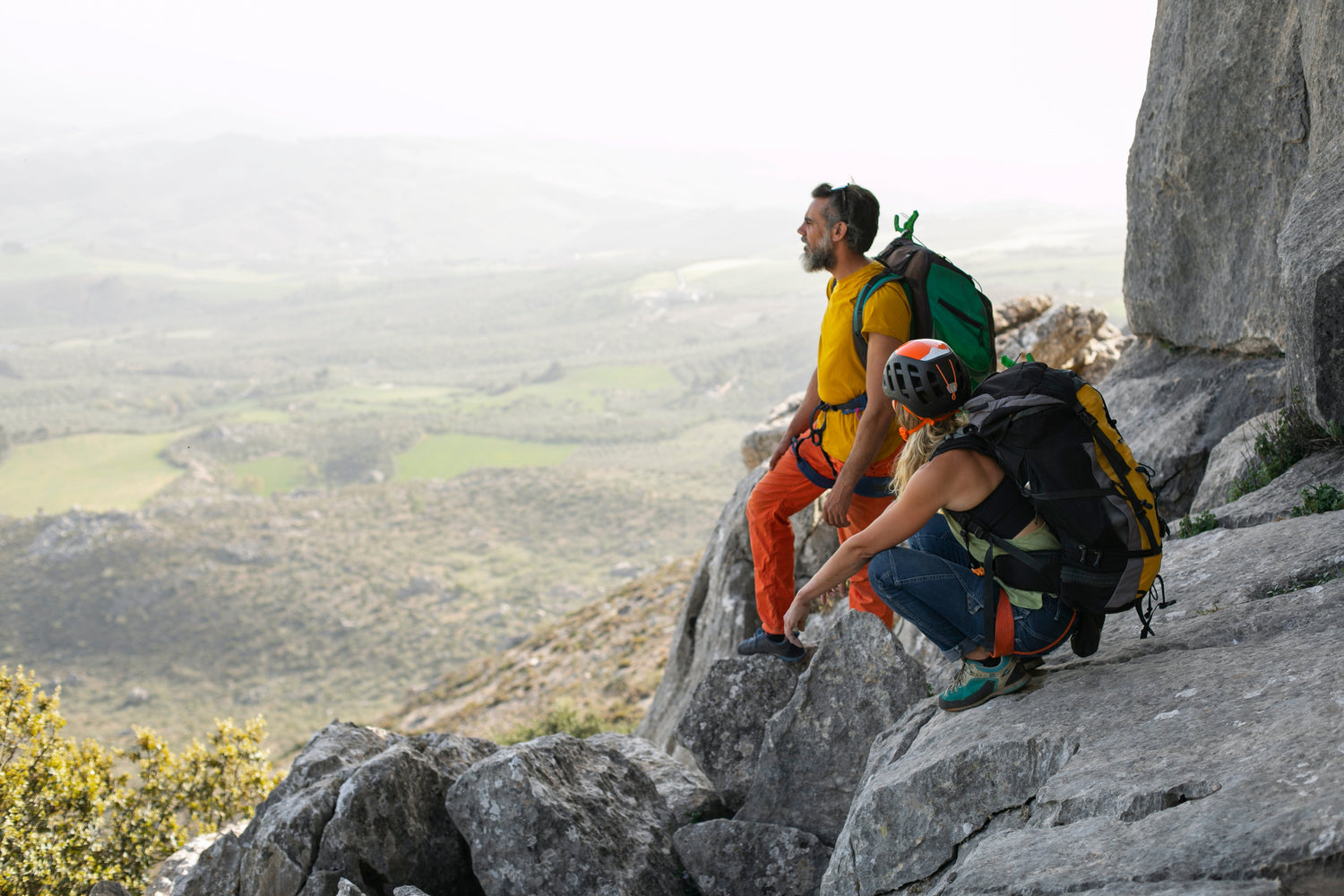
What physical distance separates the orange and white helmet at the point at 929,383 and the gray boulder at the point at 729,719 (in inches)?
169

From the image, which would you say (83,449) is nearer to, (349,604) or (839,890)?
(349,604)

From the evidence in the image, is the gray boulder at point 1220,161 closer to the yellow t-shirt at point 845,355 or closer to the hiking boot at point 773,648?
the yellow t-shirt at point 845,355

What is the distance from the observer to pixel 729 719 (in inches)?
335

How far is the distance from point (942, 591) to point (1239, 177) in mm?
7037

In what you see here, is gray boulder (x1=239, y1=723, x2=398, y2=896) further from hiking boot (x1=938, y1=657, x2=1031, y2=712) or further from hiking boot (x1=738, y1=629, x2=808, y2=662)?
hiking boot (x1=938, y1=657, x2=1031, y2=712)

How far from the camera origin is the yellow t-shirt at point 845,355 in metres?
6.57

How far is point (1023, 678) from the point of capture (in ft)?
17.7

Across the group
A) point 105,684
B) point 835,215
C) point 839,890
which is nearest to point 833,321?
point 835,215

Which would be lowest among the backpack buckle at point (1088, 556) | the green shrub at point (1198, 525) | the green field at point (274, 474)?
the green field at point (274, 474)

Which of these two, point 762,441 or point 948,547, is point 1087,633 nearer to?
point 948,547

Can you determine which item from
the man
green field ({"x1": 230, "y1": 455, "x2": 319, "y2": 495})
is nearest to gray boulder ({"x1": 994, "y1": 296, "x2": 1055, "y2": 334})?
the man

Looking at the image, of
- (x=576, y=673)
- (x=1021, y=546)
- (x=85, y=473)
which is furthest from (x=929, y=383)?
(x=85, y=473)

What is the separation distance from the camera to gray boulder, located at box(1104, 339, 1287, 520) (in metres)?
9.40

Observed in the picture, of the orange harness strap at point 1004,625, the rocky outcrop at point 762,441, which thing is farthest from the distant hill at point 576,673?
the orange harness strap at point 1004,625
